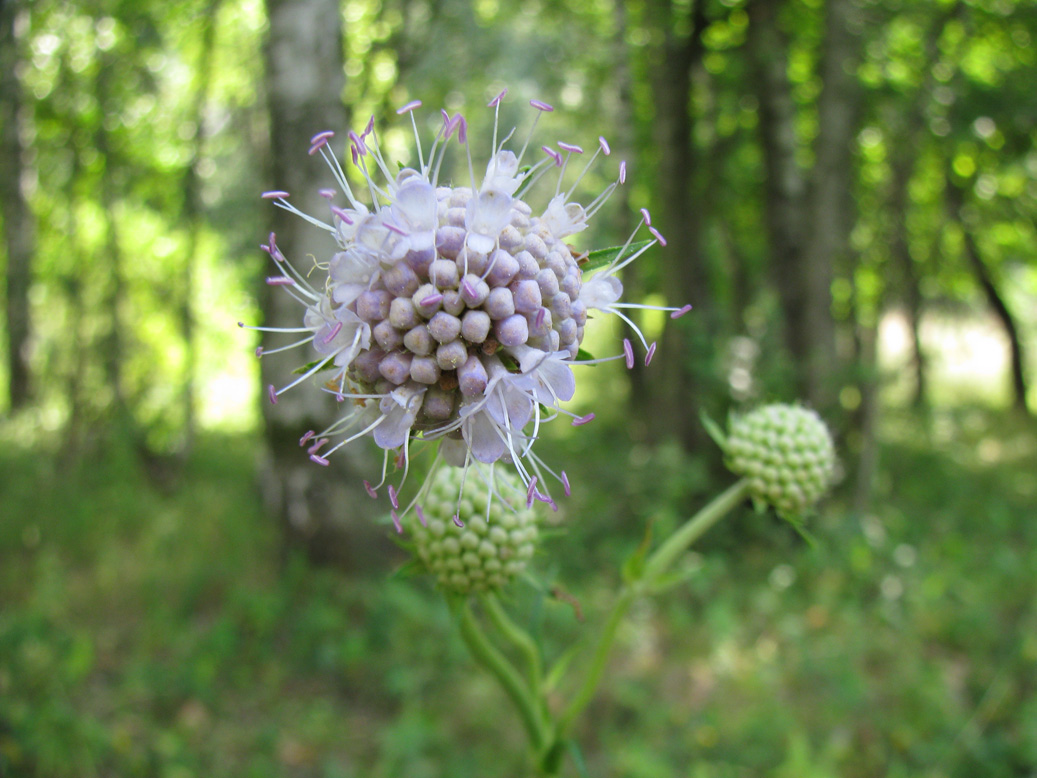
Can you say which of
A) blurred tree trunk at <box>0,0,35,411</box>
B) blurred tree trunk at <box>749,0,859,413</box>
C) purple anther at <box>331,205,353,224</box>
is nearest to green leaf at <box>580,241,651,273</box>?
purple anther at <box>331,205,353,224</box>

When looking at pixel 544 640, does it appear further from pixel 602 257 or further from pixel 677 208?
pixel 677 208

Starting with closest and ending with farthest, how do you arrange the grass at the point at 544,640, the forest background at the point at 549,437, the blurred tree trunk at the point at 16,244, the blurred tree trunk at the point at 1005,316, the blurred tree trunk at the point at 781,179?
the grass at the point at 544,640, the forest background at the point at 549,437, the blurred tree trunk at the point at 781,179, the blurred tree trunk at the point at 16,244, the blurred tree trunk at the point at 1005,316

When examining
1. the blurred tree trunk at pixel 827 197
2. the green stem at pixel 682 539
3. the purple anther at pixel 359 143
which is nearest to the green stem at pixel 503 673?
the green stem at pixel 682 539

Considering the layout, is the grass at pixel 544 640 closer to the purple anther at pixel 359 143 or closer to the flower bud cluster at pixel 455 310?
the flower bud cluster at pixel 455 310

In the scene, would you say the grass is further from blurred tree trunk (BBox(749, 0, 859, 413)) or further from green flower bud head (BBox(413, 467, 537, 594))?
Answer: green flower bud head (BBox(413, 467, 537, 594))

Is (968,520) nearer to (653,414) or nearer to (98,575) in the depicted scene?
(653,414)

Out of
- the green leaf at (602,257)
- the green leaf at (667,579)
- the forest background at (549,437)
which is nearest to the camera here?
the green leaf at (602,257)

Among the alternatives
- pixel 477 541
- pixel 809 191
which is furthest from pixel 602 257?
pixel 809 191
